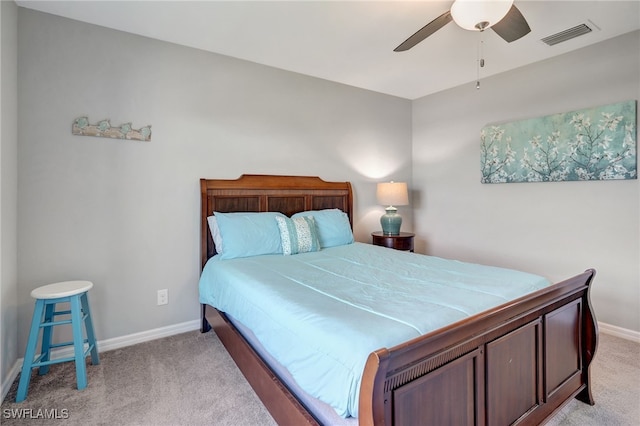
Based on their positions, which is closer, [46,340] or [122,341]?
[46,340]

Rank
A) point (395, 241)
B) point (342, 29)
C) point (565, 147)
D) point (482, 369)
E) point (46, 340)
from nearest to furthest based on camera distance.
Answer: point (482, 369) < point (46, 340) < point (342, 29) < point (565, 147) < point (395, 241)

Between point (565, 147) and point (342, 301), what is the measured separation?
283cm

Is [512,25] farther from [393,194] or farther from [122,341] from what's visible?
[122,341]

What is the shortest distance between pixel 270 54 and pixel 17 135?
201 centimetres

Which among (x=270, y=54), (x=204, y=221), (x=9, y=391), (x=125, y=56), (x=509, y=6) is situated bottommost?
(x=9, y=391)

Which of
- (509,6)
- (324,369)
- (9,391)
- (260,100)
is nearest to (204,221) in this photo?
(260,100)

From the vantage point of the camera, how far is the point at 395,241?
3.62 m

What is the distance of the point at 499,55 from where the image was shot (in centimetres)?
301

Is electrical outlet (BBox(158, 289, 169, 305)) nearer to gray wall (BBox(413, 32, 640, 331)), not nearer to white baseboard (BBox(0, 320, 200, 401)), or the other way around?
white baseboard (BBox(0, 320, 200, 401))

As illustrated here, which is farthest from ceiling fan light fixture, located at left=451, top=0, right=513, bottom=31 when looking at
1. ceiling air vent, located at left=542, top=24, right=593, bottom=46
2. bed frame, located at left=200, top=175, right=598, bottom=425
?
bed frame, located at left=200, top=175, right=598, bottom=425

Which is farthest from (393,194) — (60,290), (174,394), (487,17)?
(60,290)

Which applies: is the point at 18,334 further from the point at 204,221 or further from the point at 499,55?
the point at 499,55

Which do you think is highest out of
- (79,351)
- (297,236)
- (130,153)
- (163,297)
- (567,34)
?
(567,34)

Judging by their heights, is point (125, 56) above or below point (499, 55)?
below
